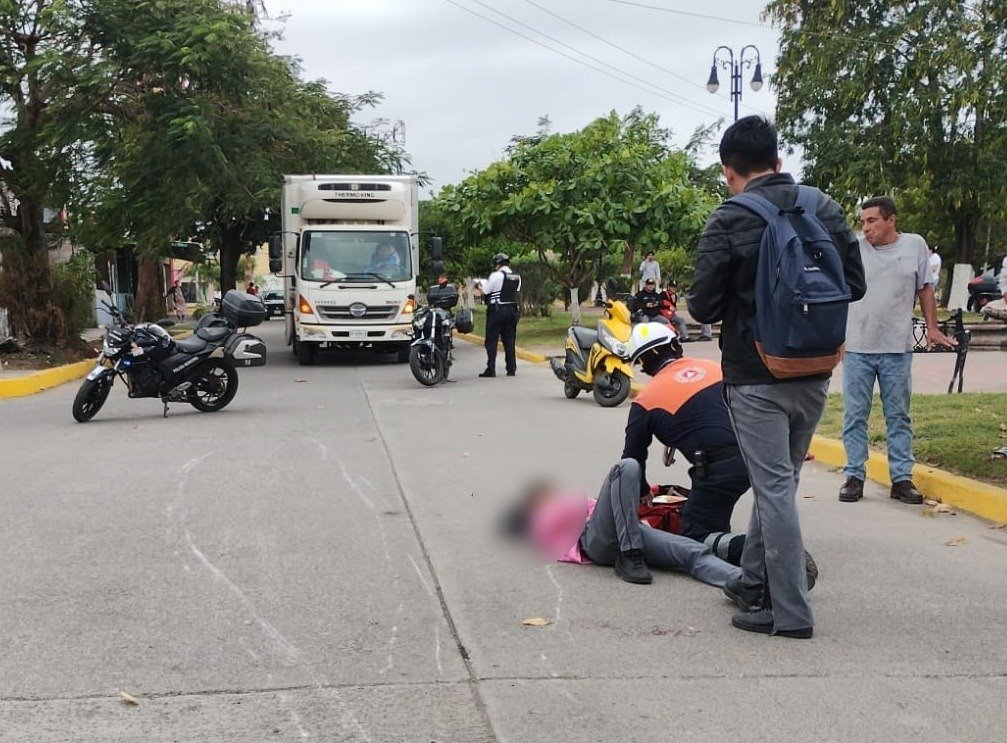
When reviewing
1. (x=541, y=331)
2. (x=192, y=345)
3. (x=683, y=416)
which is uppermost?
(x=683, y=416)

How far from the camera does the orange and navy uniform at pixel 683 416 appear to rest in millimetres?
5445

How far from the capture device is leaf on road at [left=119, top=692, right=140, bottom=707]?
4.01m

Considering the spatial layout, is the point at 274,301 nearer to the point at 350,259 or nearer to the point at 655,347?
the point at 350,259

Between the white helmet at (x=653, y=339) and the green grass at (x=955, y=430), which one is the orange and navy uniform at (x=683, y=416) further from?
the green grass at (x=955, y=430)

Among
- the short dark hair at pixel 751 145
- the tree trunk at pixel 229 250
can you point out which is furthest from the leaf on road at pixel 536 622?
the tree trunk at pixel 229 250

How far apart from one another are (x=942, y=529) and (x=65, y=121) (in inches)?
645

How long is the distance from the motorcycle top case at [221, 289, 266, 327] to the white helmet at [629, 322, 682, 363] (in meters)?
8.16

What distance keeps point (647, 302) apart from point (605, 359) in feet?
17.6

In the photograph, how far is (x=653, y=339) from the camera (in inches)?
230

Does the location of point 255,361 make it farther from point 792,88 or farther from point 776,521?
point 792,88

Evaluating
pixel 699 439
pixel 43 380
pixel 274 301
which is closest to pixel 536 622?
pixel 699 439

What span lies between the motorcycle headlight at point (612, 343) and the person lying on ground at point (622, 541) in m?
7.48

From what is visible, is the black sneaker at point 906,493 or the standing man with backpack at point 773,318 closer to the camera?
the standing man with backpack at point 773,318

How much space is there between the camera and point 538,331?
31.0 metres
